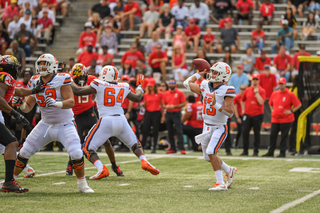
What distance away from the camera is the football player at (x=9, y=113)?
20.7 feet

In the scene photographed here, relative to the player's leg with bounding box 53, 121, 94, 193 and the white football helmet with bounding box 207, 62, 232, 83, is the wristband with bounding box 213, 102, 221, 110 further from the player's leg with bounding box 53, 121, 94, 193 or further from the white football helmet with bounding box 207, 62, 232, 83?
the player's leg with bounding box 53, 121, 94, 193

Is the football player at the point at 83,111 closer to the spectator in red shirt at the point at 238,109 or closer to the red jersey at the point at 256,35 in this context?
the spectator in red shirt at the point at 238,109

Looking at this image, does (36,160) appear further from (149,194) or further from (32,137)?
(149,194)

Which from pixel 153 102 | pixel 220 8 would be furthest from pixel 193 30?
pixel 153 102

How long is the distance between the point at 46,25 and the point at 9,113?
48.2ft

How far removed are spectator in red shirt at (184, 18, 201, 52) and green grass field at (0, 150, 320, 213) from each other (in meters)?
8.88

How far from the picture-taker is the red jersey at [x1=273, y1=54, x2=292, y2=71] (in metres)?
16.4

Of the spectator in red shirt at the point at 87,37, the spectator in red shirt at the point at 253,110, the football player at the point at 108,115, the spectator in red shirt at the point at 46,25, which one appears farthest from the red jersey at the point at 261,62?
the football player at the point at 108,115

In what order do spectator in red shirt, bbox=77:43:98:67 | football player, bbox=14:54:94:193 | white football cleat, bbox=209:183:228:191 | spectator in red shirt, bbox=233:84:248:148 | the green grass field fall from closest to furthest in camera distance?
1. the green grass field
2. football player, bbox=14:54:94:193
3. white football cleat, bbox=209:183:228:191
4. spectator in red shirt, bbox=233:84:248:148
5. spectator in red shirt, bbox=77:43:98:67

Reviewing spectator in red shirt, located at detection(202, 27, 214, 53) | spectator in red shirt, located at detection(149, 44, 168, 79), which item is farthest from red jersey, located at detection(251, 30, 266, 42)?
spectator in red shirt, located at detection(149, 44, 168, 79)

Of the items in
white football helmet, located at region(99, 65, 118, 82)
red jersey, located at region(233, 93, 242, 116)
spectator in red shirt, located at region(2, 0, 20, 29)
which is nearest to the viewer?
white football helmet, located at region(99, 65, 118, 82)

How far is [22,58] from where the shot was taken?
1766cm

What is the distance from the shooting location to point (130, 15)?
20.1m

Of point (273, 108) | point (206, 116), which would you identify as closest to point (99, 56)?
point (273, 108)
